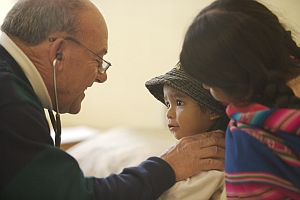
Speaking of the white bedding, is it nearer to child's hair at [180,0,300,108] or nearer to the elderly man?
the elderly man

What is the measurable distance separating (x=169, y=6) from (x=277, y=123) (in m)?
1.78

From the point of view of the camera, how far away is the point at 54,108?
124cm

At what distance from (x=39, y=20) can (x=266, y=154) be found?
2.47ft

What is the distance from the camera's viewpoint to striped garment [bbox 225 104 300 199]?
0.78 meters

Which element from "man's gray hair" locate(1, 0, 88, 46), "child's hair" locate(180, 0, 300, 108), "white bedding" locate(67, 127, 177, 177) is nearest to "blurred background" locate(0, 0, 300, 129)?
"white bedding" locate(67, 127, 177, 177)

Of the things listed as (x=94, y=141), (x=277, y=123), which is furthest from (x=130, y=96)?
(x=277, y=123)

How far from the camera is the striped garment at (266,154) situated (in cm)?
78

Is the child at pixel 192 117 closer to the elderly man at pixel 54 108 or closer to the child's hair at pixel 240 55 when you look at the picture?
the elderly man at pixel 54 108

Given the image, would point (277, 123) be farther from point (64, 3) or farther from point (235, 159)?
point (64, 3)

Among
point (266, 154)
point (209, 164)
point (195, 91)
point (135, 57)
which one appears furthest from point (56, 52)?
point (135, 57)

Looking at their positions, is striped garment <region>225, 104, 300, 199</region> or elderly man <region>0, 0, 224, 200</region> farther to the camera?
elderly man <region>0, 0, 224, 200</region>

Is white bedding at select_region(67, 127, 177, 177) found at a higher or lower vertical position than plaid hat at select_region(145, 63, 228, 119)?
lower

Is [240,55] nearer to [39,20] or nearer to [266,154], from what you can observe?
[266,154]

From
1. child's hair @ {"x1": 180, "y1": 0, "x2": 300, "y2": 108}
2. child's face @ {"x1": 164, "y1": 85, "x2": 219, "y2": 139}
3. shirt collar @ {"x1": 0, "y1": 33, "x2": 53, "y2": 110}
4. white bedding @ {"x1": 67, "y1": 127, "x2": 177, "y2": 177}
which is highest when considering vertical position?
child's hair @ {"x1": 180, "y1": 0, "x2": 300, "y2": 108}
